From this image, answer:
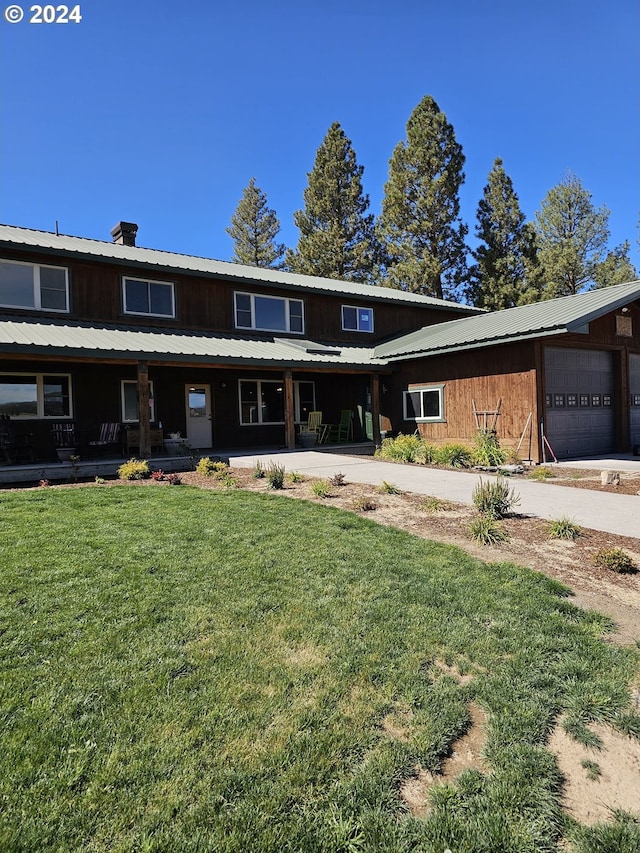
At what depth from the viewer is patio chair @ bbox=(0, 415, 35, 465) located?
10.5 meters

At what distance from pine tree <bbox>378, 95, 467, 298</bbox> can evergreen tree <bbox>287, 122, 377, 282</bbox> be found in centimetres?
237

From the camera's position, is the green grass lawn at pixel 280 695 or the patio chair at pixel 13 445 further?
the patio chair at pixel 13 445

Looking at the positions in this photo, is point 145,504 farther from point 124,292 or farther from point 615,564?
point 124,292

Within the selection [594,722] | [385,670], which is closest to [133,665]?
[385,670]

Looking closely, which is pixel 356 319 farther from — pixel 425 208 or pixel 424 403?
pixel 425 208

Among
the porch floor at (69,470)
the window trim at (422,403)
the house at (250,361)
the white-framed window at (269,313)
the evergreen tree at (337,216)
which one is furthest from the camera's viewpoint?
the evergreen tree at (337,216)

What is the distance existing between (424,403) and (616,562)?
1099 centimetres

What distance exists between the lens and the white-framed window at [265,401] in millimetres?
15344

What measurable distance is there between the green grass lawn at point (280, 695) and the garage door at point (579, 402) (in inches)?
360

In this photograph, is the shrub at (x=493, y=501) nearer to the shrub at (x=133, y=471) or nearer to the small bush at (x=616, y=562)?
the small bush at (x=616, y=562)

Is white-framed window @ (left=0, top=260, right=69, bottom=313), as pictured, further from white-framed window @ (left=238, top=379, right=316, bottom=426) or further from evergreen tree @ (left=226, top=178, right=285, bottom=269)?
evergreen tree @ (left=226, top=178, right=285, bottom=269)

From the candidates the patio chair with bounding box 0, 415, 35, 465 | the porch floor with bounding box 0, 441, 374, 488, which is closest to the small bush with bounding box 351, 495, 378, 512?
the porch floor with bounding box 0, 441, 374, 488

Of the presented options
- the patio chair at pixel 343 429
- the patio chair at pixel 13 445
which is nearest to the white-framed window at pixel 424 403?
the patio chair at pixel 343 429

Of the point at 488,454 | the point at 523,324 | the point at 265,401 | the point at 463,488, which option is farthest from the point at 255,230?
the point at 463,488
